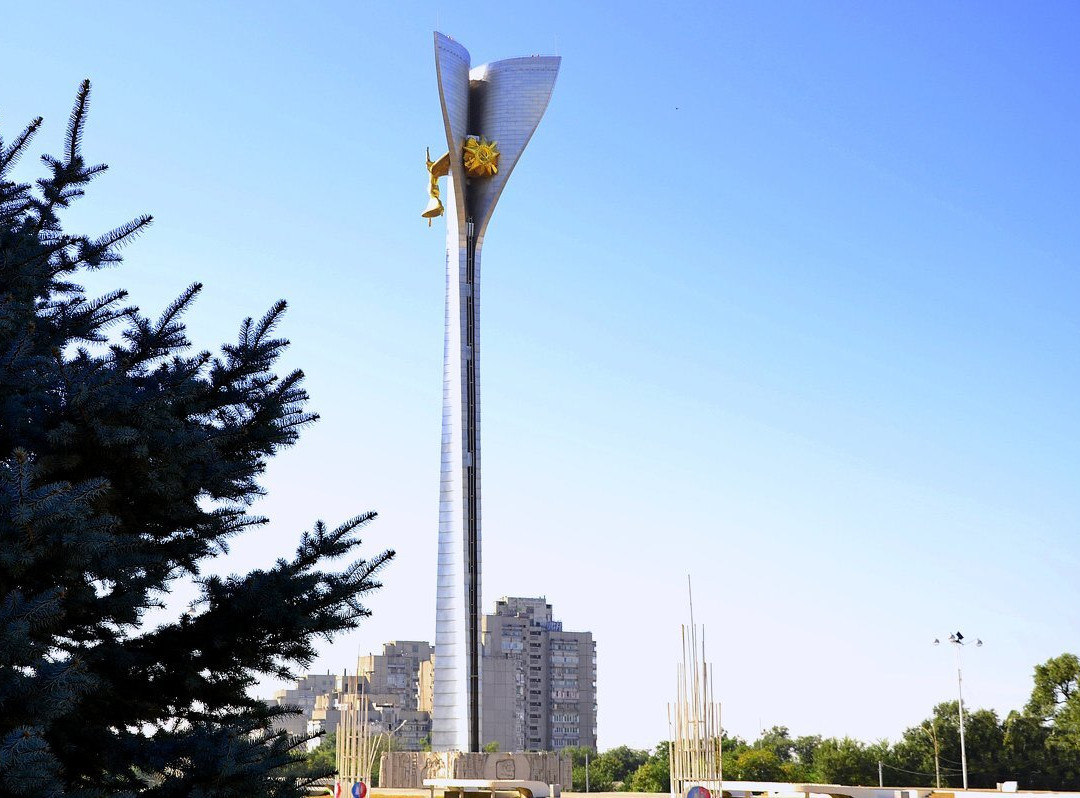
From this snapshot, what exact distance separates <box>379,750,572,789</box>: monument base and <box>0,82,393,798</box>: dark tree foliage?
16.9m

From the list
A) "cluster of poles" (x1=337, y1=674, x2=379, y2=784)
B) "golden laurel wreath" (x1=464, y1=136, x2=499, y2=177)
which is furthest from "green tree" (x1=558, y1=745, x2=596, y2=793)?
"cluster of poles" (x1=337, y1=674, x2=379, y2=784)

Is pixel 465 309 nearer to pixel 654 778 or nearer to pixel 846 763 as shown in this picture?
pixel 654 778

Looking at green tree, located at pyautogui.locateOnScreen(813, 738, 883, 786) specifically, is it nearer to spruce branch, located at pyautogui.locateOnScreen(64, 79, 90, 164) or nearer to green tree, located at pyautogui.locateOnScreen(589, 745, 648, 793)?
green tree, located at pyautogui.locateOnScreen(589, 745, 648, 793)

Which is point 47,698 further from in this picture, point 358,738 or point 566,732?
point 566,732

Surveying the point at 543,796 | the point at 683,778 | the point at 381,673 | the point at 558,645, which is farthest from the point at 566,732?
the point at 683,778

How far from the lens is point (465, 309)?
2502cm

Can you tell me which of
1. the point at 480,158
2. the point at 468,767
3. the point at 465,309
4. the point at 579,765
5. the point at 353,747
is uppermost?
the point at 480,158

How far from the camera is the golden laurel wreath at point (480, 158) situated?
25.5m

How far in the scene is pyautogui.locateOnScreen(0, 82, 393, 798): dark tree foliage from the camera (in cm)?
356

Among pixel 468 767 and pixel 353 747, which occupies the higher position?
pixel 353 747

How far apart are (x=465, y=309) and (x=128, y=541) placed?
2109 centimetres

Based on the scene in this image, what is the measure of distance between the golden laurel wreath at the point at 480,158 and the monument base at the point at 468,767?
1204cm

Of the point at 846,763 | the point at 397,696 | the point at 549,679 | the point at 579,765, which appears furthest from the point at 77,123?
the point at 397,696

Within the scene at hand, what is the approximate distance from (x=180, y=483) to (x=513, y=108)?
22.8 meters
